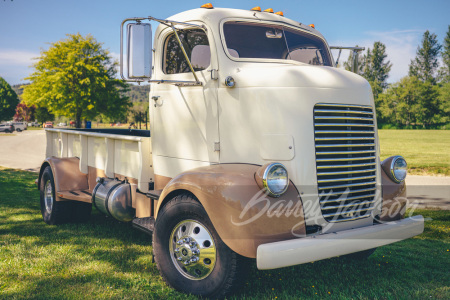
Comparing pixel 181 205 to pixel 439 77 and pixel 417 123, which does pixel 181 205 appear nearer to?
pixel 417 123

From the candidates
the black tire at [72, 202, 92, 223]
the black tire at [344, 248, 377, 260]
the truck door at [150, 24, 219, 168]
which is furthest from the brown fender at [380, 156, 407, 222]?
the black tire at [72, 202, 92, 223]

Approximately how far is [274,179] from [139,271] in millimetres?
1997

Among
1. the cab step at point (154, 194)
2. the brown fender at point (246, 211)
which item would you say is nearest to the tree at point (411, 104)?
the cab step at point (154, 194)

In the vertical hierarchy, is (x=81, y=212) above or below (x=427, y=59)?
below

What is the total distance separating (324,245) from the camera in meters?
3.06

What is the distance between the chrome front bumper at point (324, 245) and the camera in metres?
2.89

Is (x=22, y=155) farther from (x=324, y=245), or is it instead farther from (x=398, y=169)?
(x=324, y=245)

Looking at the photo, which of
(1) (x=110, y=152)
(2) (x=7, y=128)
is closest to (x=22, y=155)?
(1) (x=110, y=152)

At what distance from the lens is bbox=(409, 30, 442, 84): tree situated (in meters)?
81.2

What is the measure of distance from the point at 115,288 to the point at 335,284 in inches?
84.7

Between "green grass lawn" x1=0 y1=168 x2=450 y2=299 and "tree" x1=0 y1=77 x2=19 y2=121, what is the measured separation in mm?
87561

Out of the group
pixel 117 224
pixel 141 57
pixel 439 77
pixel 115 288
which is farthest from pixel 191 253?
pixel 439 77

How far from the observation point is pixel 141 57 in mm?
3682

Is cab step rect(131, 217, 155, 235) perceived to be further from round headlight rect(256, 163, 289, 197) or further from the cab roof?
the cab roof
